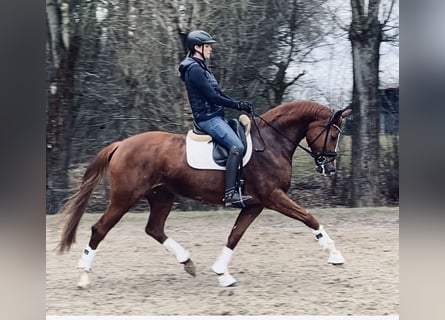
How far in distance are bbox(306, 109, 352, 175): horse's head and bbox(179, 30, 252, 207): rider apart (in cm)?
56

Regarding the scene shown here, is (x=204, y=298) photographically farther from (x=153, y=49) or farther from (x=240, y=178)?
(x=153, y=49)

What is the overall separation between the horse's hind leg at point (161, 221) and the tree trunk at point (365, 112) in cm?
144

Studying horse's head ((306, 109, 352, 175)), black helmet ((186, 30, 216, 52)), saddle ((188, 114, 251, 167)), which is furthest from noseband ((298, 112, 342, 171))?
black helmet ((186, 30, 216, 52))

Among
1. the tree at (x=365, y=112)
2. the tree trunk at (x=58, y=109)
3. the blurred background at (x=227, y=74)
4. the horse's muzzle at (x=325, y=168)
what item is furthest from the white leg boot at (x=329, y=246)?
the tree trunk at (x=58, y=109)

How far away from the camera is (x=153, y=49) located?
588cm

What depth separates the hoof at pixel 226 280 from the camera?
577 centimetres

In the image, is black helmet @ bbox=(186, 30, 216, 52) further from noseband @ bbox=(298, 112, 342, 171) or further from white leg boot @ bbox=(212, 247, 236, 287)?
white leg boot @ bbox=(212, 247, 236, 287)

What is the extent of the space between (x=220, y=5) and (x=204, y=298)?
2.36m

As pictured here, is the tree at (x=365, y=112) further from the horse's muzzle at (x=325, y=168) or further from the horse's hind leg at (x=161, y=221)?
the horse's hind leg at (x=161, y=221)

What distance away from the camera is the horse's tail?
5828 mm

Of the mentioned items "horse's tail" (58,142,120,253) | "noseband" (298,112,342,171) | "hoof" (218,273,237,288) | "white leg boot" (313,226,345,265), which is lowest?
"hoof" (218,273,237,288)

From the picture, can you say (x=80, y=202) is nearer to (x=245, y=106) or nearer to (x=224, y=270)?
(x=224, y=270)

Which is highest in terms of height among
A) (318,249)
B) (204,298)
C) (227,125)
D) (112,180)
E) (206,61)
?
(206,61)
